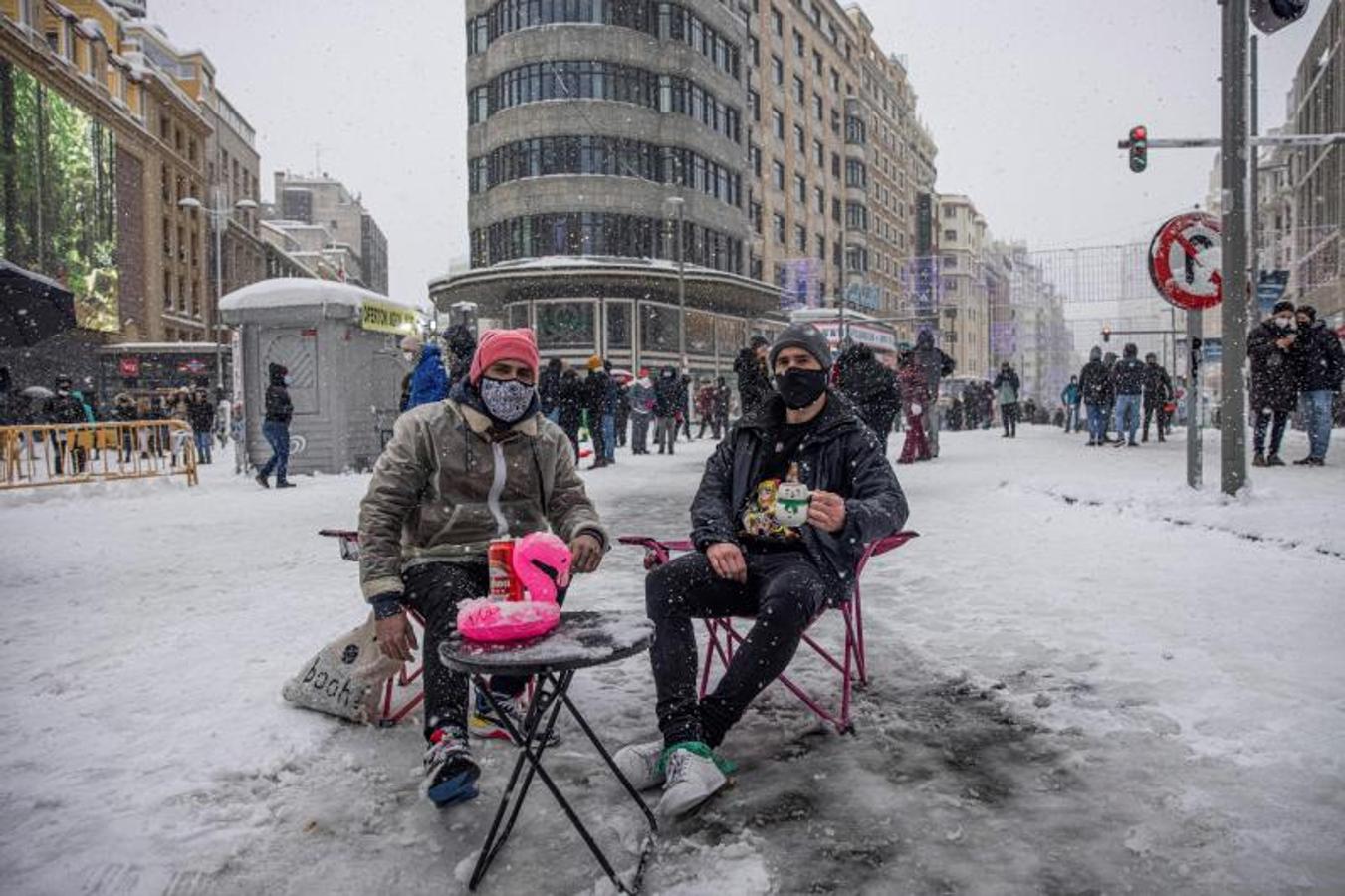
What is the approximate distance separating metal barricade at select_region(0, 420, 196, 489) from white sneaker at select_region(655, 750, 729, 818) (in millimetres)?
12302

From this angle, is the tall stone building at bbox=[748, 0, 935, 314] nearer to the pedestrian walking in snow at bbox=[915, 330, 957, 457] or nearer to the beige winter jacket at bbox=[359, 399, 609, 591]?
the pedestrian walking in snow at bbox=[915, 330, 957, 457]

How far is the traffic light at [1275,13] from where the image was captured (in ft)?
26.6

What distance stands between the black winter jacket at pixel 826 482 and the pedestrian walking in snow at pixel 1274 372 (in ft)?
34.2

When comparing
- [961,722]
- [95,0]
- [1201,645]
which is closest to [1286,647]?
[1201,645]

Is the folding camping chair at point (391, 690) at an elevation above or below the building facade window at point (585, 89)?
below

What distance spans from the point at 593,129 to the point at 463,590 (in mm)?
38059

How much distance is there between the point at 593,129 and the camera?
38938 mm

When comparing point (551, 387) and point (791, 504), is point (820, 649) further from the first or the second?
point (551, 387)

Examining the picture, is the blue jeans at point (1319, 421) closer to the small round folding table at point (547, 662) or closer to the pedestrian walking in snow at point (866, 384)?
the pedestrian walking in snow at point (866, 384)

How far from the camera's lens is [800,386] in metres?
3.77

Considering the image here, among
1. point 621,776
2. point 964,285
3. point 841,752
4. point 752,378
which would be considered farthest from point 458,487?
point 964,285

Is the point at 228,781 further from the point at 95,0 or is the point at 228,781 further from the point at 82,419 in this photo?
the point at 95,0

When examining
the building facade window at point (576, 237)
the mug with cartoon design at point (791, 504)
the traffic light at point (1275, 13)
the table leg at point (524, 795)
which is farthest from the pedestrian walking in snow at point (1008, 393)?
the table leg at point (524, 795)

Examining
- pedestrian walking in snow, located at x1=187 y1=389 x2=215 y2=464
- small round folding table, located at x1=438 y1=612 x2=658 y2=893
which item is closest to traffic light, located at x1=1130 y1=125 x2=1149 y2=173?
small round folding table, located at x1=438 y1=612 x2=658 y2=893
